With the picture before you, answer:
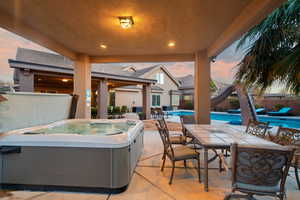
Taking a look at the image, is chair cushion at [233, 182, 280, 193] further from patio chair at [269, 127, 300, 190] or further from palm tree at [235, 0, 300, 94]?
palm tree at [235, 0, 300, 94]

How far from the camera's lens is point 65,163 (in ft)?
7.93

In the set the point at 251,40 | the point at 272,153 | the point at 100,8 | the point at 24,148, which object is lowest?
the point at 24,148

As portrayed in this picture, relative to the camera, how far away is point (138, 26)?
370cm

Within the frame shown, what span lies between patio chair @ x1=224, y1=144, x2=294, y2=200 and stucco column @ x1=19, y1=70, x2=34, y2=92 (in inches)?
303

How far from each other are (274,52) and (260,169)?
2760 millimetres

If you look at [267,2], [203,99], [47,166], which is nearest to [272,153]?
[267,2]

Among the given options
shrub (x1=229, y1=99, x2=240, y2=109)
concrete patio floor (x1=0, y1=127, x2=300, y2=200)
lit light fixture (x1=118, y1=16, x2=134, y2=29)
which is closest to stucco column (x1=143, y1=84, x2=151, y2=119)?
concrete patio floor (x1=0, y1=127, x2=300, y2=200)

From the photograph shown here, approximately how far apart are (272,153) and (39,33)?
5.45 metres

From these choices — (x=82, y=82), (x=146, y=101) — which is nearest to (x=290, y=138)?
(x=82, y=82)

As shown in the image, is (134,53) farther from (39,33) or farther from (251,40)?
(251,40)

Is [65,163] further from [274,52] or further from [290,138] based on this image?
[274,52]

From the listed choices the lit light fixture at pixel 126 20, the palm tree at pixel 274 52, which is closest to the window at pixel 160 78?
the palm tree at pixel 274 52

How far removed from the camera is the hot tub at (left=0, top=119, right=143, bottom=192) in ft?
7.82

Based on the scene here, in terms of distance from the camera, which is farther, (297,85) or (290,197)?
(297,85)
